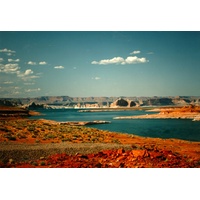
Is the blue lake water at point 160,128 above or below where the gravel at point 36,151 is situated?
below

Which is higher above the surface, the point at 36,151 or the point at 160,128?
the point at 36,151

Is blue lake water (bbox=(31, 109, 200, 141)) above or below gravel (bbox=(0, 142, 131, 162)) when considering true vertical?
below

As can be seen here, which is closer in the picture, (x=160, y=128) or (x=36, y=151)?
(x=36, y=151)

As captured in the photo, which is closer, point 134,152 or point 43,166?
point 43,166

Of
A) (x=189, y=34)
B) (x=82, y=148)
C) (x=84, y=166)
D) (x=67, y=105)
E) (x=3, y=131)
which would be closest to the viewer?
(x=84, y=166)

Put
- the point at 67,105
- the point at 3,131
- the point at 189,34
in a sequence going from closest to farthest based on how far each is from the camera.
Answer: the point at 189,34
the point at 3,131
the point at 67,105

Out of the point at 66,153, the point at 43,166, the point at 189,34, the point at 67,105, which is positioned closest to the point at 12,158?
the point at 43,166

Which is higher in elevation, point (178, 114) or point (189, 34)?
point (189, 34)

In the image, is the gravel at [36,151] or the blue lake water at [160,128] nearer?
the gravel at [36,151]

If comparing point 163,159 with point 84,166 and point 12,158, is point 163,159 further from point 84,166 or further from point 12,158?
point 12,158

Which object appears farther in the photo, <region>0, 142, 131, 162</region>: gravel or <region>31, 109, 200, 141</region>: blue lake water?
<region>31, 109, 200, 141</region>: blue lake water
